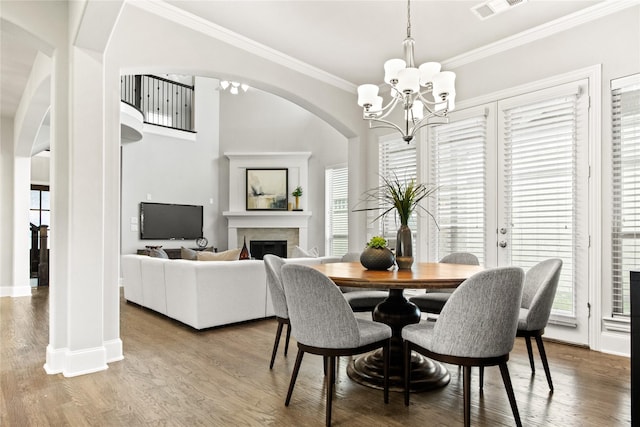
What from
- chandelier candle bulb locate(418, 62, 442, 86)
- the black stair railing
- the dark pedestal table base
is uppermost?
the black stair railing

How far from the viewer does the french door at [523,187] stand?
3.63 meters

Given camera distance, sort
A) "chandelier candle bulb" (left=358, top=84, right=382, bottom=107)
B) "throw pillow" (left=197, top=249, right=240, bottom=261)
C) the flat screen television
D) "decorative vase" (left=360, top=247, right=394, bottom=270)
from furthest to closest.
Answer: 1. the flat screen television
2. "throw pillow" (left=197, top=249, right=240, bottom=261)
3. "chandelier candle bulb" (left=358, top=84, right=382, bottom=107)
4. "decorative vase" (left=360, top=247, right=394, bottom=270)

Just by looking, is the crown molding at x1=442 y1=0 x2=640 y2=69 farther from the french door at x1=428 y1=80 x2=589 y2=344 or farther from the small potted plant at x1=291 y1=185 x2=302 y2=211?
the small potted plant at x1=291 y1=185 x2=302 y2=211

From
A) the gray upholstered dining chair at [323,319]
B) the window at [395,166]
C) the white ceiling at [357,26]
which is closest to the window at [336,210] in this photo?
the window at [395,166]

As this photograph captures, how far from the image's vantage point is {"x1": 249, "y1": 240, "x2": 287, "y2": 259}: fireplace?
8971 mm

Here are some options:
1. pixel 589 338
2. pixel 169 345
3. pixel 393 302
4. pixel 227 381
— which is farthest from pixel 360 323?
pixel 589 338

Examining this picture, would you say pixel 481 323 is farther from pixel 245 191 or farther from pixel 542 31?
pixel 245 191

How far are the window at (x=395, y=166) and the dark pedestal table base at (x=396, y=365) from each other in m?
2.17

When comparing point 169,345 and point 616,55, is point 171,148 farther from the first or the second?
point 616,55

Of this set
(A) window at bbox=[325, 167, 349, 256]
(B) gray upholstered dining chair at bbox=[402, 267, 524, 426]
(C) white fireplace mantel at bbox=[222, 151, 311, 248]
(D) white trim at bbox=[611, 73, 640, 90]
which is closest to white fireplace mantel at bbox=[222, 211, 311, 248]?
(C) white fireplace mantel at bbox=[222, 151, 311, 248]

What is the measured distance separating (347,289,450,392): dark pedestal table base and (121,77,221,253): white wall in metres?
6.60

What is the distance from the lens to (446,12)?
141 inches

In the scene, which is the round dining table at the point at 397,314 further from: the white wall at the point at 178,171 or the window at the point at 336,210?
the white wall at the point at 178,171

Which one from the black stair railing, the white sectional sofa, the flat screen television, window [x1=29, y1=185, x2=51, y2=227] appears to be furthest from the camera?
the black stair railing
